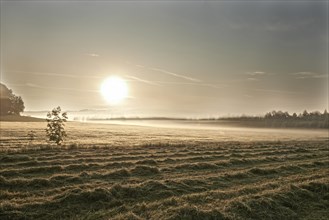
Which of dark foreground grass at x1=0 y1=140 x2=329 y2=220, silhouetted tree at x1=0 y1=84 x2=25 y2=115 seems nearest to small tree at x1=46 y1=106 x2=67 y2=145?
dark foreground grass at x1=0 y1=140 x2=329 y2=220

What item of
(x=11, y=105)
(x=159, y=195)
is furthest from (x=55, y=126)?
(x=11, y=105)

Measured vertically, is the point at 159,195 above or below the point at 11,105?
below

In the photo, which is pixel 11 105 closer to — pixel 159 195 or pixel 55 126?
pixel 55 126

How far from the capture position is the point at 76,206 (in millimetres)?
14445

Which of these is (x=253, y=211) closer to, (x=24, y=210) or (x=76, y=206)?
(x=76, y=206)

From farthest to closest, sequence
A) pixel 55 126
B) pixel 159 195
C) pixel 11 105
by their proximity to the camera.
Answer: pixel 11 105 < pixel 55 126 < pixel 159 195

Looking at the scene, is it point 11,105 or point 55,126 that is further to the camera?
point 11,105

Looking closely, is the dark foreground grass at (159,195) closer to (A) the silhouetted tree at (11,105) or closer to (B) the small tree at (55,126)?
(B) the small tree at (55,126)

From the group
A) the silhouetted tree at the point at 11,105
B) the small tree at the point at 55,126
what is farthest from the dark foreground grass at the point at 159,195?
the silhouetted tree at the point at 11,105

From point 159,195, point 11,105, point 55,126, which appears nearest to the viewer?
point 159,195

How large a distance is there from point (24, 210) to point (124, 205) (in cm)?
404

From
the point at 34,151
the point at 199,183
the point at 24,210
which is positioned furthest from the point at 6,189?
the point at 34,151

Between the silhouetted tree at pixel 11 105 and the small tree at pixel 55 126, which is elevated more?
the silhouetted tree at pixel 11 105

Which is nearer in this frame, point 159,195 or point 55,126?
point 159,195
